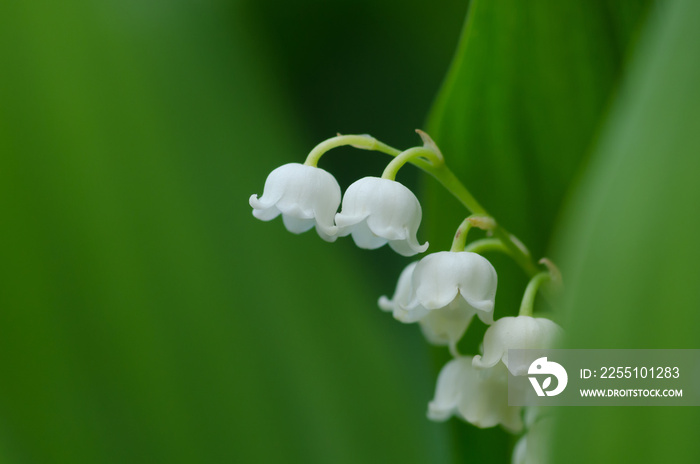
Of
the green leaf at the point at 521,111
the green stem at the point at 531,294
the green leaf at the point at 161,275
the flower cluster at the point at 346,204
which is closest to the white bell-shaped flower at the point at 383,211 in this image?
the flower cluster at the point at 346,204

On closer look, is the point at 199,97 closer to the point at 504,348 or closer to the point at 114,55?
the point at 114,55

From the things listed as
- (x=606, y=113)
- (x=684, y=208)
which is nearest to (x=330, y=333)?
(x=606, y=113)

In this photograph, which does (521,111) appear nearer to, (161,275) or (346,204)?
(346,204)

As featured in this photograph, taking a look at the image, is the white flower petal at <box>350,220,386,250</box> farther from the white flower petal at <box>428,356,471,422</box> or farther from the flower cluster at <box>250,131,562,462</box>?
the white flower petal at <box>428,356,471,422</box>

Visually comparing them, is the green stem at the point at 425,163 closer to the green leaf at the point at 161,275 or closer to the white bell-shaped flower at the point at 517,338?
the white bell-shaped flower at the point at 517,338

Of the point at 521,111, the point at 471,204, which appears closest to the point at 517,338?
the point at 471,204
